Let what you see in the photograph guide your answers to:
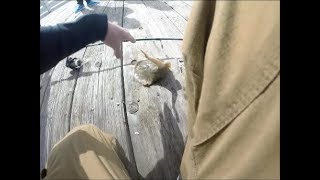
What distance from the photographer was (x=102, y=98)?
1.22 meters

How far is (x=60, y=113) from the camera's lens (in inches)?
45.8

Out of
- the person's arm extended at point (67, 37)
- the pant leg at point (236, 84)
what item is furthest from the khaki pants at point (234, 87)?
the person's arm extended at point (67, 37)

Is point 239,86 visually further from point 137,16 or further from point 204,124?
point 137,16

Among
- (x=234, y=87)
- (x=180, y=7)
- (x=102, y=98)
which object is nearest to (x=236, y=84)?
(x=234, y=87)

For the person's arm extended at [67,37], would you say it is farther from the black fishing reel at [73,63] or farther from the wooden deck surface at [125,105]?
the black fishing reel at [73,63]

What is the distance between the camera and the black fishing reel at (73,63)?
1.31 m

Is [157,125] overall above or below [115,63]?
below

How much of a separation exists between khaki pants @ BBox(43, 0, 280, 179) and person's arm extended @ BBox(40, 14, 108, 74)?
11.9 inches

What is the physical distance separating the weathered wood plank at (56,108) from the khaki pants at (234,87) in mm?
418

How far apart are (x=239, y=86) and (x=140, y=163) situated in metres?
0.58

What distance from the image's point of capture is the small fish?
129cm

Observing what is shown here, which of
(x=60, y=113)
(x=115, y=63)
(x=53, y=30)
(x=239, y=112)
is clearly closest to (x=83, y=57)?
(x=115, y=63)

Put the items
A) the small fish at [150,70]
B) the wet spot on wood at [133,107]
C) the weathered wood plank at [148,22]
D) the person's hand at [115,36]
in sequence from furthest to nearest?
the weathered wood plank at [148,22]
the small fish at [150,70]
the wet spot on wood at [133,107]
the person's hand at [115,36]
